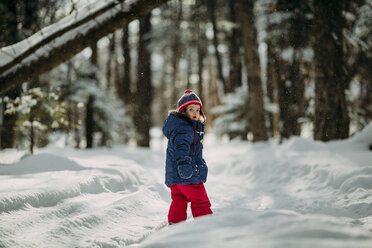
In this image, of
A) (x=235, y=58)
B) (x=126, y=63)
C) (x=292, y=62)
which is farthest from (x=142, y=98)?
(x=235, y=58)

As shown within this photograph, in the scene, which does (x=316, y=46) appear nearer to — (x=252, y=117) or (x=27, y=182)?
(x=252, y=117)

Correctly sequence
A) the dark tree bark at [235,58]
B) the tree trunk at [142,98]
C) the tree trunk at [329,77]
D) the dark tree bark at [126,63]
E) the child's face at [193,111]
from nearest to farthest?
the child's face at [193,111]
the tree trunk at [329,77]
the tree trunk at [142,98]
the dark tree bark at [126,63]
the dark tree bark at [235,58]

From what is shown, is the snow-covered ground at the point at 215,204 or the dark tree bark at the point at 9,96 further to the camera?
the dark tree bark at the point at 9,96

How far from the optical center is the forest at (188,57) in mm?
4215

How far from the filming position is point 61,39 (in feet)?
13.7

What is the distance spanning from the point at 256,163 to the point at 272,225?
5026 mm

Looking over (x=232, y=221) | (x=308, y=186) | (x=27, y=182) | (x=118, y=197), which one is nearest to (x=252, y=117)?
(x=308, y=186)

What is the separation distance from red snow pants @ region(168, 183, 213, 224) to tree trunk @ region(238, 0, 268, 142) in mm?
7506

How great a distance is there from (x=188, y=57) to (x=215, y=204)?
1493 centimetres

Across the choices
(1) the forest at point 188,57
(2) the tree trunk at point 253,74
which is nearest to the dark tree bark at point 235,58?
(1) the forest at point 188,57

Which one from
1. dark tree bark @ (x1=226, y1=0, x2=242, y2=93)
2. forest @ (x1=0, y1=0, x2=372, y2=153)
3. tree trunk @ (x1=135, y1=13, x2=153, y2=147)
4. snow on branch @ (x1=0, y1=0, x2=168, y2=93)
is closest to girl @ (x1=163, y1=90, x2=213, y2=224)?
snow on branch @ (x1=0, y1=0, x2=168, y2=93)

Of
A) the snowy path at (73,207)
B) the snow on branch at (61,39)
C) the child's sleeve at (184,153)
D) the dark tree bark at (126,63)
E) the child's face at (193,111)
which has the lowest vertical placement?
the snowy path at (73,207)

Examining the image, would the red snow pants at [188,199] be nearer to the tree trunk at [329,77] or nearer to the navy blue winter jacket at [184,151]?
the navy blue winter jacket at [184,151]

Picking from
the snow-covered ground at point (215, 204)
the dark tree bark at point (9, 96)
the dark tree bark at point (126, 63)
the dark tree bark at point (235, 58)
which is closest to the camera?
the snow-covered ground at point (215, 204)
